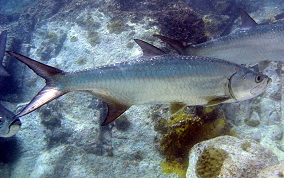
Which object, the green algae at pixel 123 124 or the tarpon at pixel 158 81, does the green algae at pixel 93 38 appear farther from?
the tarpon at pixel 158 81

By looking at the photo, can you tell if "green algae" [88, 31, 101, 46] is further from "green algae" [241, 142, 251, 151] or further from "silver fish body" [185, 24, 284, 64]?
"green algae" [241, 142, 251, 151]

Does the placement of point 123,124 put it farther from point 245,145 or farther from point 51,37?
point 51,37

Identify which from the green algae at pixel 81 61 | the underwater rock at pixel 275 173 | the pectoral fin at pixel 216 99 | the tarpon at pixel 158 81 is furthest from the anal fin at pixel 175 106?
the green algae at pixel 81 61

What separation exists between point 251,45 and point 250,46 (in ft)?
0.11

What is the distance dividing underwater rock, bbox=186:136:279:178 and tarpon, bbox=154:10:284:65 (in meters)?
1.93

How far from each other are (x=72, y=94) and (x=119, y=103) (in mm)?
3857

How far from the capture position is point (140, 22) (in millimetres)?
7215

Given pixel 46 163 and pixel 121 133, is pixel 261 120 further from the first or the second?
pixel 46 163

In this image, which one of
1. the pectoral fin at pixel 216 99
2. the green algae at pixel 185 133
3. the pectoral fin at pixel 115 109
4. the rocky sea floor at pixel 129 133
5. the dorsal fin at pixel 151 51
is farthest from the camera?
the green algae at pixel 185 133

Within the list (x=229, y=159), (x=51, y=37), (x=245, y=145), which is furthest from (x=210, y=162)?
(x=51, y=37)

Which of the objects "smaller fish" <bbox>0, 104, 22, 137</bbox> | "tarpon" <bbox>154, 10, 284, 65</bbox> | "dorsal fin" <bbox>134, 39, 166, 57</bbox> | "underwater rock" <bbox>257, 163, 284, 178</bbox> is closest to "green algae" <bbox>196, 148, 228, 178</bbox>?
"underwater rock" <bbox>257, 163, 284, 178</bbox>

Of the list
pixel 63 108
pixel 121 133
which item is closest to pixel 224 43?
pixel 121 133

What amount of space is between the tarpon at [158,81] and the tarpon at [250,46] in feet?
4.66

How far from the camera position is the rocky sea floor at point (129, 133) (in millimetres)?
2812
